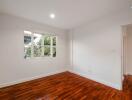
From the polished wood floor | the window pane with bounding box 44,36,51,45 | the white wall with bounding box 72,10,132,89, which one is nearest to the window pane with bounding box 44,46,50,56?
the window pane with bounding box 44,36,51,45

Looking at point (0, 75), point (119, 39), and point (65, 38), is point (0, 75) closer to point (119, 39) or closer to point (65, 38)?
point (65, 38)

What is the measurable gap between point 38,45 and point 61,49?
1.31m

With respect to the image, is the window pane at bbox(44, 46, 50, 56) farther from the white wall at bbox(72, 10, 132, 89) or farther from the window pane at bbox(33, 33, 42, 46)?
the white wall at bbox(72, 10, 132, 89)

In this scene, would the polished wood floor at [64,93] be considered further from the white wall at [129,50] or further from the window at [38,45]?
the white wall at [129,50]

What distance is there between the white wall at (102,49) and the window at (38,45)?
1.34m

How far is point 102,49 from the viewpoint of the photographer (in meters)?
3.14

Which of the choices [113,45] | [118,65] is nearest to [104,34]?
[113,45]

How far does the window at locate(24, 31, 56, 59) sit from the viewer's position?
11.2 feet

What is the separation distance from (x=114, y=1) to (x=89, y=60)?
2316 millimetres

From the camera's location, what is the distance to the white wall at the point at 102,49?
8.82 ft

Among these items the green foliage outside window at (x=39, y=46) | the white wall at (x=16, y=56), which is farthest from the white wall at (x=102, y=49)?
the white wall at (x=16, y=56)

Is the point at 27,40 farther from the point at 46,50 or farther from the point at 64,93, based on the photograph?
the point at 64,93

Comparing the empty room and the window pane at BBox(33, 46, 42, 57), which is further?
the window pane at BBox(33, 46, 42, 57)

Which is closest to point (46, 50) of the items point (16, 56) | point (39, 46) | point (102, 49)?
point (39, 46)
